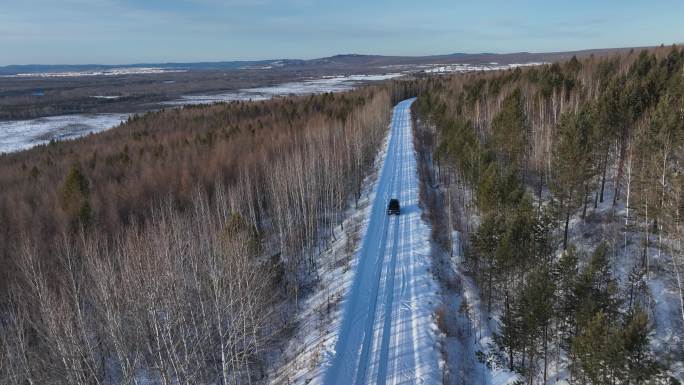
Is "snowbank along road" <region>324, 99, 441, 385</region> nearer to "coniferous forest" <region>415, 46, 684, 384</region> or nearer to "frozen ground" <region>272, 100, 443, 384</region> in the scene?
"frozen ground" <region>272, 100, 443, 384</region>

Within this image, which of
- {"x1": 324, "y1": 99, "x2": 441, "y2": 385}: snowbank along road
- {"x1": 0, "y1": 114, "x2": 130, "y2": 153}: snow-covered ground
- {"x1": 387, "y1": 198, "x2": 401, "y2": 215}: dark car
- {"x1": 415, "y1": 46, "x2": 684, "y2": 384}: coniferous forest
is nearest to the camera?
{"x1": 415, "y1": 46, "x2": 684, "y2": 384}: coniferous forest

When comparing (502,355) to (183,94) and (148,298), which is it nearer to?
(148,298)

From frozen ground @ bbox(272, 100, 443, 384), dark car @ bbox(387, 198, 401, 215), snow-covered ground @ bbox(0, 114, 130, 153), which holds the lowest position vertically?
frozen ground @ bbox(272, 100, 443, 384)

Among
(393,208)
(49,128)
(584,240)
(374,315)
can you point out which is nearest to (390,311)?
(374,315)

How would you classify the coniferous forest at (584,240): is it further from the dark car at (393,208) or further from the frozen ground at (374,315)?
the dark car at (393,208)

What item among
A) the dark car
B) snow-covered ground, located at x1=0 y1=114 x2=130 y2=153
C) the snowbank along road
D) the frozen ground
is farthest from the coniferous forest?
snow-covered ground, located at x1=0 y1=114 x2=130 y2=153

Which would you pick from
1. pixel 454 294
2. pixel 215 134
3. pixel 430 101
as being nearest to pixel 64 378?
pixel 454 294
